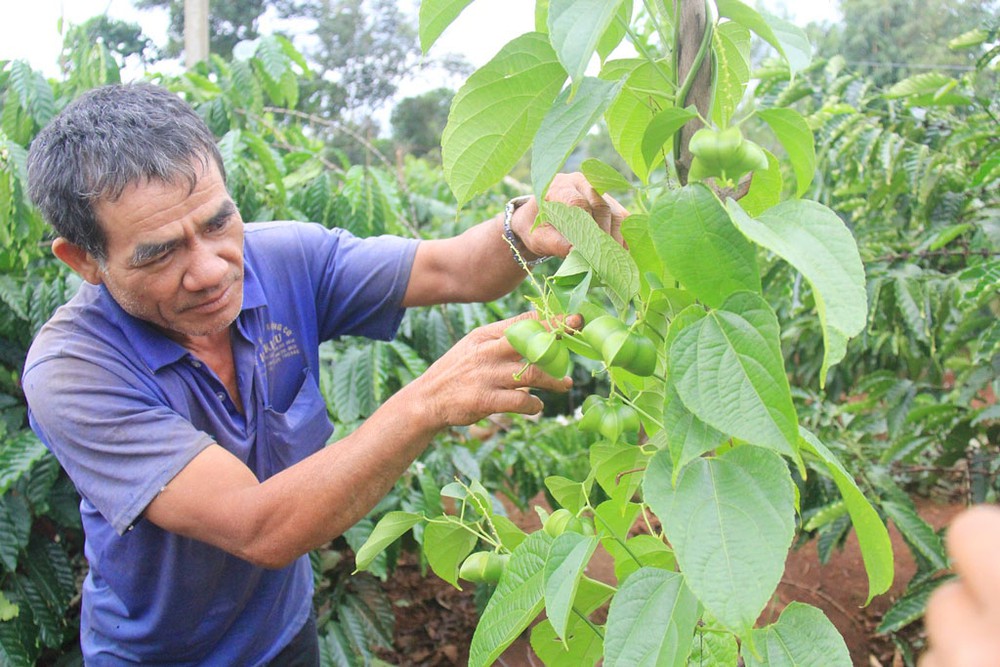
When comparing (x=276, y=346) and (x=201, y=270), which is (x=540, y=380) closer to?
(x=201, y=270)

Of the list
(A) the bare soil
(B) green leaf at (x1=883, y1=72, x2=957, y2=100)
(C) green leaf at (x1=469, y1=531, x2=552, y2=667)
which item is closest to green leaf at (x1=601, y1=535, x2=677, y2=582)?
(C) green leaf at (x1=469, y1=531, x2=552, y2=667)

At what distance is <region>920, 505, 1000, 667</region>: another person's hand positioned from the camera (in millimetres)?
260

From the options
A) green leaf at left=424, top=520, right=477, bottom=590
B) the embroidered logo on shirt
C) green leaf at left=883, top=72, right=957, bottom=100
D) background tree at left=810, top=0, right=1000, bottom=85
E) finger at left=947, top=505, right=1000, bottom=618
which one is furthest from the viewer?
background tree at left=810, top=0, right=1000, bottom=85

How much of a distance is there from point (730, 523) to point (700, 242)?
244 mm

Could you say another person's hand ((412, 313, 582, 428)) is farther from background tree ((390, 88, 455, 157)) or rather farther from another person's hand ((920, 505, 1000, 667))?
background tree ((390, 88, 455, 157))

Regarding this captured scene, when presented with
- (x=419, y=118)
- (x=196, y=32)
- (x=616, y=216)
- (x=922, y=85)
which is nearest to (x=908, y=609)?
(x=922, y=85)

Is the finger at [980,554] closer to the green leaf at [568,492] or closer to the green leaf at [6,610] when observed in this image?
the green leaf at [568,492]

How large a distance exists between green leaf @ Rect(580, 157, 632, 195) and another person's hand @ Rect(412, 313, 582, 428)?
0.59ft

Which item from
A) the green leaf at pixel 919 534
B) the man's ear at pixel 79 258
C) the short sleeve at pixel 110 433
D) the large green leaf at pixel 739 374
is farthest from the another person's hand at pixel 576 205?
the green leaf at pixel 919 534

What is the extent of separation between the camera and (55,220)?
1.37 metres

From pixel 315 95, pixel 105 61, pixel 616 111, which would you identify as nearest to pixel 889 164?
pixel 616 111

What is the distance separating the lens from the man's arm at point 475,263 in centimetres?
136

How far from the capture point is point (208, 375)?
1.46 m

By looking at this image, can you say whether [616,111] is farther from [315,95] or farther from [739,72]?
[315,95]
